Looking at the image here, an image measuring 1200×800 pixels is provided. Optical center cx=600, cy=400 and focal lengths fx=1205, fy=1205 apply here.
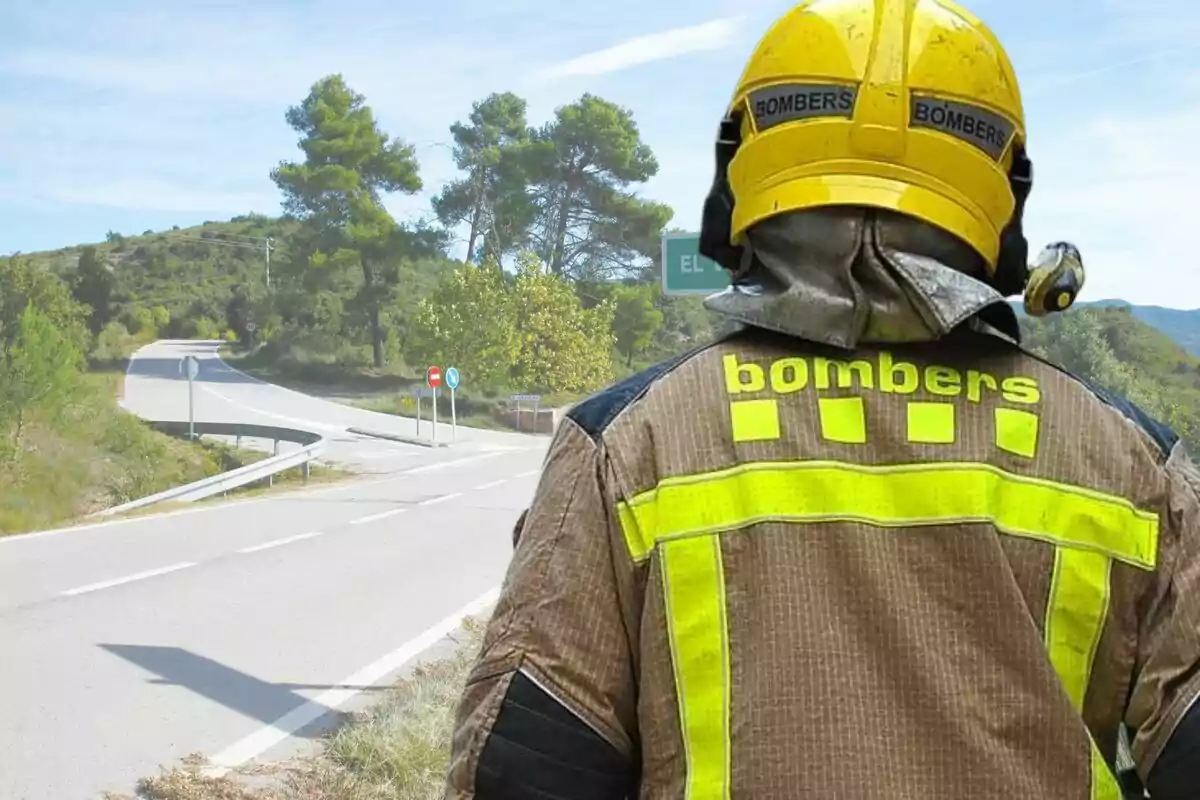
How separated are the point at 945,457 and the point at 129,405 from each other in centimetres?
4768

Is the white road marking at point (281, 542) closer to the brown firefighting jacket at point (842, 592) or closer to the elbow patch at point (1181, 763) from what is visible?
the brown firefighting jacket at point (842, 592)

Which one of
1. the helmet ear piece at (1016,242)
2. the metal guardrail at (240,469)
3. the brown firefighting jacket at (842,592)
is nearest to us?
the brown firefighting jacket at (842,592)

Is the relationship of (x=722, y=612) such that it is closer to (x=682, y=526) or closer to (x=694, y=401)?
(x=682, y=526)

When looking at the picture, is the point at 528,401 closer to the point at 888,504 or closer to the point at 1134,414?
the point at 1134,414

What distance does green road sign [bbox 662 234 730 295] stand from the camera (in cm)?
874

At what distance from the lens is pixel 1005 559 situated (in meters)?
1.18

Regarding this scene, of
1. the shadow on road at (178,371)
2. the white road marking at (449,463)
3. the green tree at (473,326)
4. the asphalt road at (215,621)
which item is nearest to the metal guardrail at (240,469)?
the asphalt road at (215,621)

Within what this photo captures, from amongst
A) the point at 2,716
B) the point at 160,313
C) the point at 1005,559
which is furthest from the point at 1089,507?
the point at 160,313

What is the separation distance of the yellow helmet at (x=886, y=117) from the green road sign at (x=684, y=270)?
7.27 m

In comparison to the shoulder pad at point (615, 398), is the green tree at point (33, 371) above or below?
below

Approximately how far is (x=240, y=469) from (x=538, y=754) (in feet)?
68.3

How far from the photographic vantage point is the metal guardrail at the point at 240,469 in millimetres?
18630

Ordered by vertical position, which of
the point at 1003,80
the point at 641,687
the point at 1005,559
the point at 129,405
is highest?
A: the point at 1003,80

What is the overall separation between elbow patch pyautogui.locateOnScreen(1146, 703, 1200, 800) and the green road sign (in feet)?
24.4
